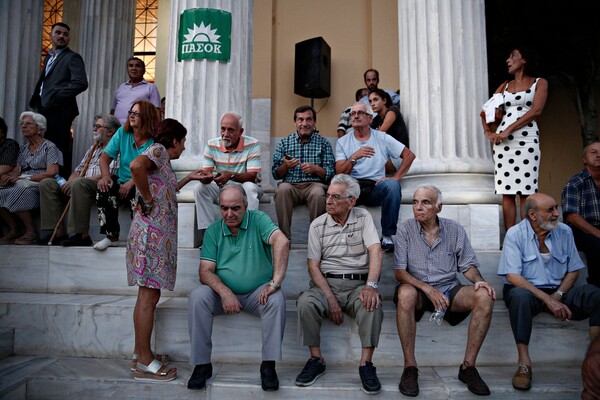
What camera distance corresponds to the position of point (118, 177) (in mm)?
4547

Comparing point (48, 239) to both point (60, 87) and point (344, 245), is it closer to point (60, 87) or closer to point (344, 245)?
point (60, 87)

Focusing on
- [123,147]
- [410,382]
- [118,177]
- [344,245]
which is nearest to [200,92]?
[123,147]

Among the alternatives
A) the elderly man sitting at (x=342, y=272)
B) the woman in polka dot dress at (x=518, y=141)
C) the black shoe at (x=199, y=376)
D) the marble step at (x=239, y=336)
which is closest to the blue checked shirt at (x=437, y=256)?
the elderly man sitting at (x=342, y=272)

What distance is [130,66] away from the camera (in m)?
5.71

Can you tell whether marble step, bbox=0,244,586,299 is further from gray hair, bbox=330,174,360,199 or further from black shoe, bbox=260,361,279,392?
black shoe, bbox=260,361,279,392

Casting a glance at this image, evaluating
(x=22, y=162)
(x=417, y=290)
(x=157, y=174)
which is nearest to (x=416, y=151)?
(x=417, y=290)

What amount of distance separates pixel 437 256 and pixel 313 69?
14.5 ft

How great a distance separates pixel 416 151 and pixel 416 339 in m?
2.14

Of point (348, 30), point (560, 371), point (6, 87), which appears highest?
point (348, 30)

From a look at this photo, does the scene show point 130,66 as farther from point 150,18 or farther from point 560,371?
point 560,371

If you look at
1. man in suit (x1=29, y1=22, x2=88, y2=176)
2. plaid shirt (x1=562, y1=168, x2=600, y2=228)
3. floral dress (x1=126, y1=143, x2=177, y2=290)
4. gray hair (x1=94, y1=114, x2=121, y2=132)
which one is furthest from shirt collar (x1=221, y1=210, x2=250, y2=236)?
man in suit (x1=29, y1=22, x2=88, y2=176)

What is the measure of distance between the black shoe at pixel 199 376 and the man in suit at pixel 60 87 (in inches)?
142

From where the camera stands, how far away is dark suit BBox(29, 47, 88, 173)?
17.8 ft

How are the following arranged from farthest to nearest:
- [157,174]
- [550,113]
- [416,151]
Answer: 1. [550,113]
2. [416,151]
3. [157,174]
